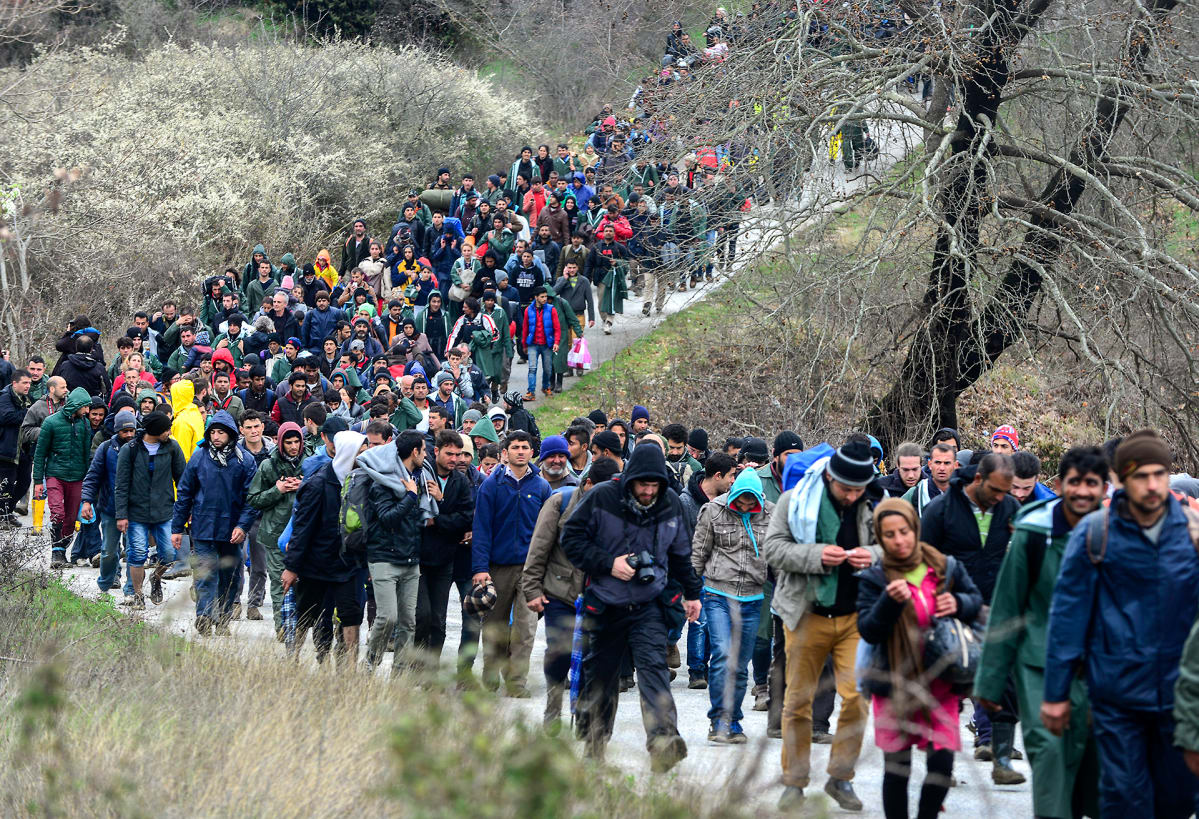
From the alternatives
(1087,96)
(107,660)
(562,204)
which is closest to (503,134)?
(562,204)

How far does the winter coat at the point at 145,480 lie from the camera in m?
11.9

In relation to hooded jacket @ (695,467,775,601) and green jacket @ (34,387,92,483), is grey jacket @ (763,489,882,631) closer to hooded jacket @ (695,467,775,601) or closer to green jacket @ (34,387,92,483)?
hooded jacket @ (695,467,775,601)

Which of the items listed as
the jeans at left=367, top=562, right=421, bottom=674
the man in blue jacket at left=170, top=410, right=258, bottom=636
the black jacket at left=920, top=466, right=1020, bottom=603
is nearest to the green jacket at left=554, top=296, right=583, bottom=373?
the man in blue jacket at left=170, top=410, right=258, bottom=636

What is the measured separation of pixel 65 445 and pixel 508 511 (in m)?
6.72

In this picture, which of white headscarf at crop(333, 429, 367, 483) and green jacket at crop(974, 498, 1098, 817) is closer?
green jacket at crop(974, 498, 1098, 817)

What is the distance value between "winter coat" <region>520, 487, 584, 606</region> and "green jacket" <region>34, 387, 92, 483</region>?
7.45m

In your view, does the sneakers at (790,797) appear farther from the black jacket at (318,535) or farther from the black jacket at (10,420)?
the black jacket at (10,420)

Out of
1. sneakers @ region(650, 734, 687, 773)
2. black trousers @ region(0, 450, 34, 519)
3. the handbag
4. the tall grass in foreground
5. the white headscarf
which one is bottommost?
sneakers @ region(650, 734, 687, 773)

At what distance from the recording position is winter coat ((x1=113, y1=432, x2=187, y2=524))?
11.9 m

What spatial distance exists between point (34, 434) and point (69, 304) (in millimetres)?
10745

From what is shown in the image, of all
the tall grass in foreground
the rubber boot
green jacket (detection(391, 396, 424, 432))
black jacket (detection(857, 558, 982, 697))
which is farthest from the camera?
green jacket (detection(391, 396, 424, 432))

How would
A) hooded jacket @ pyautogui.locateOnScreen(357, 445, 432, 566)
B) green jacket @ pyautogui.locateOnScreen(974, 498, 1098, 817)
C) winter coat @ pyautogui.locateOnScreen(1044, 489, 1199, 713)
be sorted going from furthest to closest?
1. hooded jacket @ pyautogui.locateOnScreen(357, 445, 432, 566)
2. green jacket @ pyautogui.locateOnScreen(974, 498, 1098, 817)
3. winter coat @ pyautogui.locateOnScreen(1044, 489, 1199, 713)

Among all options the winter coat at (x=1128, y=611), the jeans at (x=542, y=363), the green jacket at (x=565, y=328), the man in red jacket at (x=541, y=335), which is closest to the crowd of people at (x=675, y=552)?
the winter coat at (x=1128, y=611)

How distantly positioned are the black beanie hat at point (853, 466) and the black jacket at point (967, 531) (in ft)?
3.61
